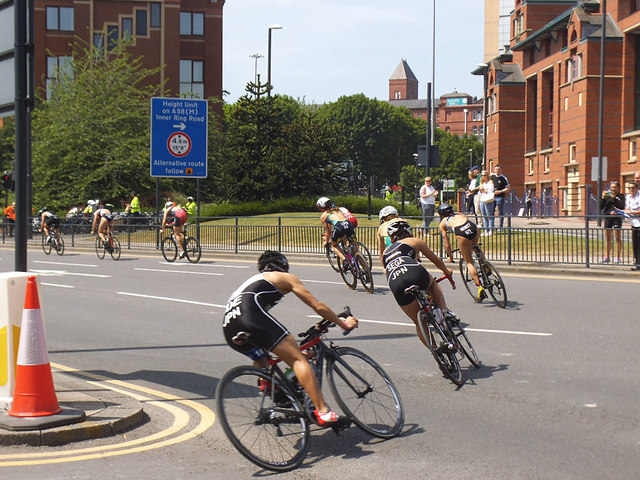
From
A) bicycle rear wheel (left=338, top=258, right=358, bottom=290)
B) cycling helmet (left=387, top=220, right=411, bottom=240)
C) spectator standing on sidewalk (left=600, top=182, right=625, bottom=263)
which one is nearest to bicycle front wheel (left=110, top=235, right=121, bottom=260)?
bicycle rear wheel (left=338, top=258, right=358, bottom=290)

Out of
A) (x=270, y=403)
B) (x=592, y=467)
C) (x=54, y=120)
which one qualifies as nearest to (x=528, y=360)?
(x=592, y=467)

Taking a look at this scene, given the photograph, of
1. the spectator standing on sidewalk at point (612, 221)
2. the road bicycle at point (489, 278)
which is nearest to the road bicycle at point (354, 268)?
the road bicycle at point (489, 278)

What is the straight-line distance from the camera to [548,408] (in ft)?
21.2

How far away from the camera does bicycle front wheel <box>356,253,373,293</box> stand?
14705 mm

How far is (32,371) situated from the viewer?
584 centimetres

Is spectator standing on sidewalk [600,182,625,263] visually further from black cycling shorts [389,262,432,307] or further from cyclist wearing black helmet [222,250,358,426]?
cyclist wearing black helmet [222,250,358,426]

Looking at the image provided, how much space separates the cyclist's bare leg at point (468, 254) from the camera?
1209 cm

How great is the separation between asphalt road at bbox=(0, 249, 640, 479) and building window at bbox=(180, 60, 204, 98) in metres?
45.1

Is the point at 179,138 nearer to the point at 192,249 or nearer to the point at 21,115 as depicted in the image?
the point at 192,249

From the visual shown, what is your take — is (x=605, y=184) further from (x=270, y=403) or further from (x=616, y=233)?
(x=270, y=403)

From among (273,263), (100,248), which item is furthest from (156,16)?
(273,263)

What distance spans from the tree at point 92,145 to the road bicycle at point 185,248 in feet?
61.2

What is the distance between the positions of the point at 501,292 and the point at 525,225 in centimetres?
727

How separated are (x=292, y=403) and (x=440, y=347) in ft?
7.62
